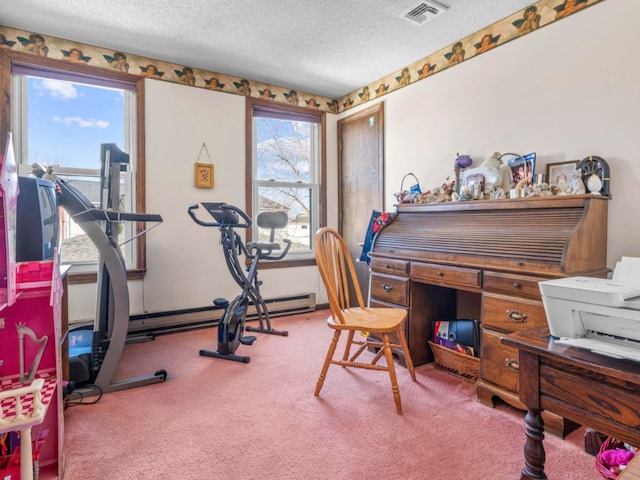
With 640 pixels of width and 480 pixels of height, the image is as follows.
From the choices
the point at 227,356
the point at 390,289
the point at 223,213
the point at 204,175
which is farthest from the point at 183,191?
the point at 390,289

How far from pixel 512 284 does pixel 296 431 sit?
1.36 meters

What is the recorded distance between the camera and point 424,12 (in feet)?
8.23

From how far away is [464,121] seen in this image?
115 inches

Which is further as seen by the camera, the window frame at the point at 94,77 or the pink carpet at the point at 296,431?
the window frame at the point at 94,77

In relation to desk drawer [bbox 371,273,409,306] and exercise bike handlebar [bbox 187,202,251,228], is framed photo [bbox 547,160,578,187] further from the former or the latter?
exercise bike handlebar [bbox 187,202,251,228]

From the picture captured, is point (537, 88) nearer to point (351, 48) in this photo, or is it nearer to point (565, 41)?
point (565, 41)

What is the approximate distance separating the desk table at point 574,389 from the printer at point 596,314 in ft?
0.16

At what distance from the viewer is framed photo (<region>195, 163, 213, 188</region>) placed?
353 cm

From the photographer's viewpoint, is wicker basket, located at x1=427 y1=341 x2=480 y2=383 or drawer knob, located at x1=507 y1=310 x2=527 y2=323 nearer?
drawer knob, located at x1=507 y1=310 x2=527 y2=323

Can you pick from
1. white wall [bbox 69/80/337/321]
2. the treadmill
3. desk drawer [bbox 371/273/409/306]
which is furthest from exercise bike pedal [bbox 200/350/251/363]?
desk drawer [bbox 371/273/409/306]

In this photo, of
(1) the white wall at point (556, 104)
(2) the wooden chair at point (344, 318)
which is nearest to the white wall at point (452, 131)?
(1) the white wall at point (556, 104)

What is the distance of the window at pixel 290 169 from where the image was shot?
3945mm

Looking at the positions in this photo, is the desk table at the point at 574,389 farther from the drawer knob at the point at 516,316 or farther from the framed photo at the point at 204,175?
the framed photo at the point at 204,175

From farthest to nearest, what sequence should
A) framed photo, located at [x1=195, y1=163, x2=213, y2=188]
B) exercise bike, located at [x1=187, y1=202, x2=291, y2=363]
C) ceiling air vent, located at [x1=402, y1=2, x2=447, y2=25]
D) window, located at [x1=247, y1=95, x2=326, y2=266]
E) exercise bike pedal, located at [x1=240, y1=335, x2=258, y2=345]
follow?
window, located at [x1=247, y1=95, x2=326, y2=266]
framed photo, located at [x1=195, y1=163, x2=213, y2=188]
exercise bike pedal, located at [x1=240, y1=335, x2=258, y2=345]
exercise bike, located at [x1=187, y1=202, x2=291, y2=363]
ceiling air vent, located at [x1=402, y1=2, x2=447, y2=25]
